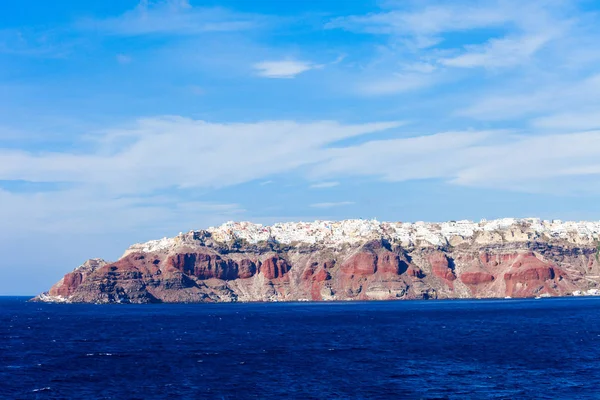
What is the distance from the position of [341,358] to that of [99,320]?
98190 mm

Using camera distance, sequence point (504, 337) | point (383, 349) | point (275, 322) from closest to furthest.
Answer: point (383, 349), point (504, 337), point (275, 322)

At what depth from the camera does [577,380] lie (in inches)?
2950

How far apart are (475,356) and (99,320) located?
4289 inches

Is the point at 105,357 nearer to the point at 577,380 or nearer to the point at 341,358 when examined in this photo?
the point at 341,358

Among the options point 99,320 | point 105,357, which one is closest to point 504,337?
point 105,357

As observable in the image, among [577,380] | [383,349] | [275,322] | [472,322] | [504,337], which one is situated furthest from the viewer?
[275,322]

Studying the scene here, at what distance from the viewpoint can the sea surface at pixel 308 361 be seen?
70.9m

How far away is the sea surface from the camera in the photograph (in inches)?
2793

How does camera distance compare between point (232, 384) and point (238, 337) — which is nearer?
point (232, 384)

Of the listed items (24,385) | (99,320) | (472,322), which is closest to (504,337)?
(472,322)

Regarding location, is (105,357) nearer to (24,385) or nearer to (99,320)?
(24,385)

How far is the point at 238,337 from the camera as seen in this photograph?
124m

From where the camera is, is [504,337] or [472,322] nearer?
[504,337]

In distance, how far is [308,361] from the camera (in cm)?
9125
